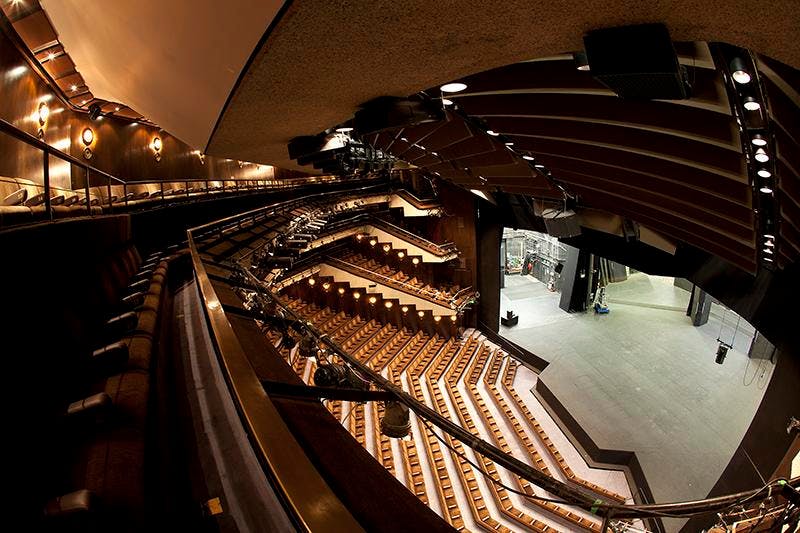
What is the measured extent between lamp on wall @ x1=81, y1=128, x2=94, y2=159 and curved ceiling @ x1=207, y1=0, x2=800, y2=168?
8509 mm

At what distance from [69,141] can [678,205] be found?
419 inches

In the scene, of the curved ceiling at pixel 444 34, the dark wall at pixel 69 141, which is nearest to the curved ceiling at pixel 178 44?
the curved ceiling at pixel 444 34

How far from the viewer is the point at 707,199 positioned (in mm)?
4805

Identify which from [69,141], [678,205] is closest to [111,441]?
[678,205]

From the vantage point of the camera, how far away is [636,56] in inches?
64.1

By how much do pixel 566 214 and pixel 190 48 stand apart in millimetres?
8402

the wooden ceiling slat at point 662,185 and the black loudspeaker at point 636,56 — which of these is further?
the wooden ceiling slat at point 662,185

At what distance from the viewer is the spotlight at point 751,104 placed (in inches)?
99.5

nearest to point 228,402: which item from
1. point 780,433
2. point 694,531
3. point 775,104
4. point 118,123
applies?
point 775,104

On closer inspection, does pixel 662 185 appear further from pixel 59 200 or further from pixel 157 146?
pixel 157 146

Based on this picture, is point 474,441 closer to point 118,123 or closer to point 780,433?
point 780,433

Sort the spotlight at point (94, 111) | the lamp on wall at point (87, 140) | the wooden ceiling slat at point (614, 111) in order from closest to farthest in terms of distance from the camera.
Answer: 1. the wooden ceiling slat at point (614, 111)
2. the lamp on wall at point (87, 140)
3. the spotlight at point (94, 111)

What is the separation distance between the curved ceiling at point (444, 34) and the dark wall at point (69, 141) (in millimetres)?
5626

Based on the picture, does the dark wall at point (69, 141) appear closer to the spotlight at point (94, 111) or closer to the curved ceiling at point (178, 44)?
the spotlight at point (94, 111)
